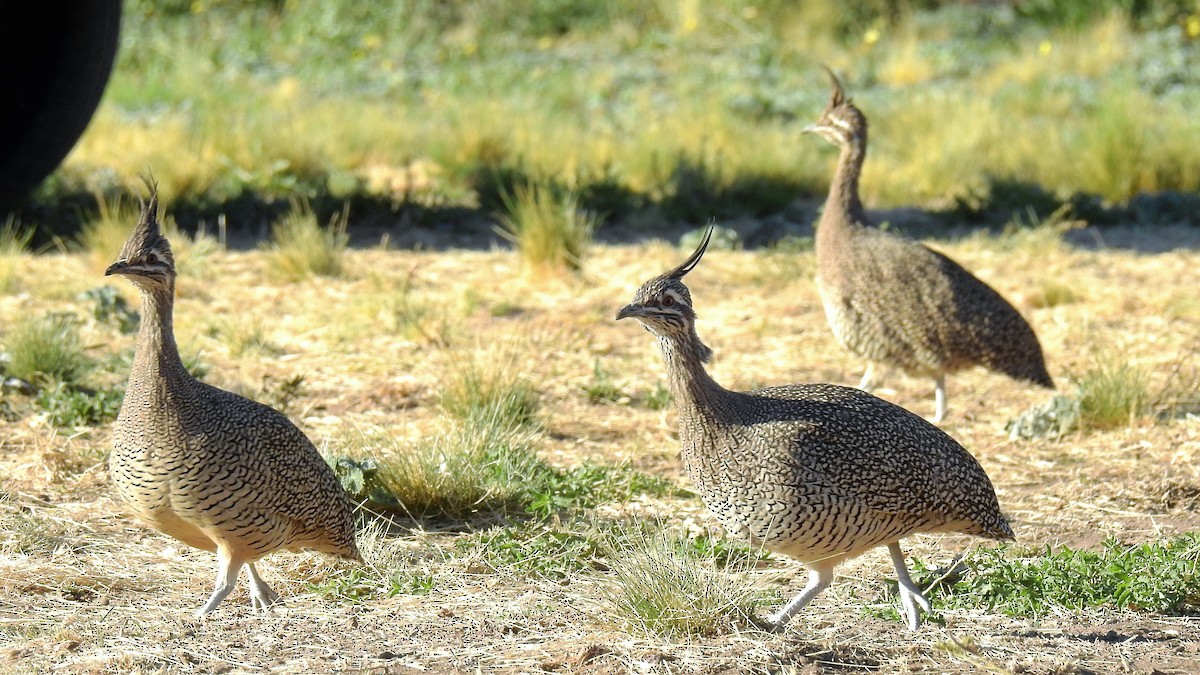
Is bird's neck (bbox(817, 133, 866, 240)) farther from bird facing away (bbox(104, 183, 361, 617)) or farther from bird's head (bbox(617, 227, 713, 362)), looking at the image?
bird facing away (bbox(104, 183, 361, 617))

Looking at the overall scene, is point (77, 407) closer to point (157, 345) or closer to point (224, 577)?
point (157, 345)

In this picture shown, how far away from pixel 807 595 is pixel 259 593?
1.93 metres

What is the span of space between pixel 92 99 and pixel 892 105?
8.76 m

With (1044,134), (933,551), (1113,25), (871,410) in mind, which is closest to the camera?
(871,410)

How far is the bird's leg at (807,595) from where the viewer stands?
186 inches

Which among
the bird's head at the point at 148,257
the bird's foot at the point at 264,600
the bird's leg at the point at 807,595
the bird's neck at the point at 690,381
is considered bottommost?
the bird's foot at the point at 264,600

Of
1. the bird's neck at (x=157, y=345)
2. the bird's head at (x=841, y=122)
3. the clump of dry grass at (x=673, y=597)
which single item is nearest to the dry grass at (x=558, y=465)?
the clump of dry grass at (x=673, y=597)

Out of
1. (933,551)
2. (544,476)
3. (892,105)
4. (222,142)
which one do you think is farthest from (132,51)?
(933,551)

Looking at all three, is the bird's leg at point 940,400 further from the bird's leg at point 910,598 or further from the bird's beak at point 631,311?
the bird's beak at point 631,311

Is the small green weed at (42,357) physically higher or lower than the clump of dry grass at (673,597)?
lower

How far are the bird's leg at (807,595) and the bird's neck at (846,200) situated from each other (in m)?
3.45

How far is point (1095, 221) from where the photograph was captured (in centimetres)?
1150

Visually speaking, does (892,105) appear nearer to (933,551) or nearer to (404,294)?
(404,294)

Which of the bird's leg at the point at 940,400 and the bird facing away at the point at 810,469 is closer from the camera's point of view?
the bird facing away at the point at 810,469
